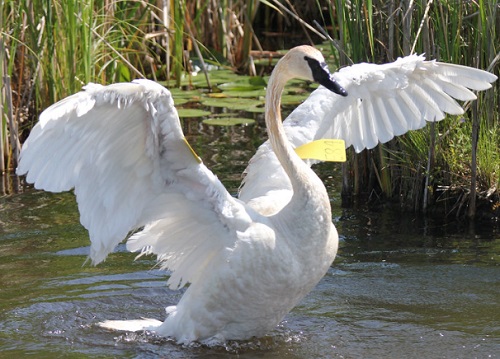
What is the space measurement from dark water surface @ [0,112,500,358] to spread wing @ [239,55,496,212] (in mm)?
819

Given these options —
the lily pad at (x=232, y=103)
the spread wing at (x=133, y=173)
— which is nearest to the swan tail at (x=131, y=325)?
the spread wing at (x=133, y=173)

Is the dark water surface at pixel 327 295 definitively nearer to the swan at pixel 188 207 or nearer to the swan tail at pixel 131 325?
the swan tail at pixel 131 325

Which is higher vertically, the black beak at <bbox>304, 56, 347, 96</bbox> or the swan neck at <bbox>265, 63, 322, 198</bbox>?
the black beak at <bbox>304, 56, 347, 96</bbox>

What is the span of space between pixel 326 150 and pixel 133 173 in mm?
1073

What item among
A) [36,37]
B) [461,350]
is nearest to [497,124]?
[461,350]

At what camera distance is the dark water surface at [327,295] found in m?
5.18

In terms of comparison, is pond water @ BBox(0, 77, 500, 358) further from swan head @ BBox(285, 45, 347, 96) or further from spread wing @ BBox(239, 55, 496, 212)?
swan head @ BBox(285, 45, 347, 96)

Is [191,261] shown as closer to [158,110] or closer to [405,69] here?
[158,110]

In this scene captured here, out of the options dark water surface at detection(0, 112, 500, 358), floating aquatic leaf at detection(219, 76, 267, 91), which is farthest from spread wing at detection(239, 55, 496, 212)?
floating aquatic leaf at detection(219, 76, 267, 91)

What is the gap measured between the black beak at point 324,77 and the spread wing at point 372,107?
0.76m

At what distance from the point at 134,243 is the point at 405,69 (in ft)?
6.32

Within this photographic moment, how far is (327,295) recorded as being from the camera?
5.90m

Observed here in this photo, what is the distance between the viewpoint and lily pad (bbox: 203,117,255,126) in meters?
9.61

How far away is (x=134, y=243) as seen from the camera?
5426 mm
